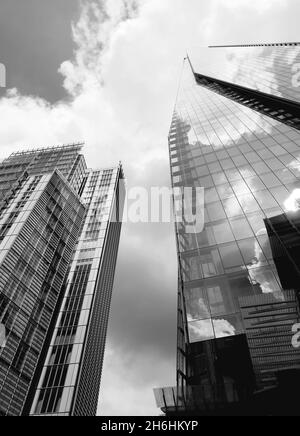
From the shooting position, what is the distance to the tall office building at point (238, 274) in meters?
13.9

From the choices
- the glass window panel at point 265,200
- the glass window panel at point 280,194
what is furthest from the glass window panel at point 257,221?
the glass window panel at point 280,194

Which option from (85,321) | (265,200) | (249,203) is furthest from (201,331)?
(85,321)

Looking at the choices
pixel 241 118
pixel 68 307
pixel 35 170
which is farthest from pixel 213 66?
pixel 68 307

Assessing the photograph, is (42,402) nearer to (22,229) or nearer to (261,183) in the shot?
(22,229)

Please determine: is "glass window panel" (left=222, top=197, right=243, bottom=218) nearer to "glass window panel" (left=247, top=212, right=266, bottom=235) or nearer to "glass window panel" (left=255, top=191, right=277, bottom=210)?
"glass window panel" (left=247, top=212, right=266, bottom=235)

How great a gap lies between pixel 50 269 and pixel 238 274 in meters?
43.3

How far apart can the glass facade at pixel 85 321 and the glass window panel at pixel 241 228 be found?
45.0 m

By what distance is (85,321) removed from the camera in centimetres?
6266

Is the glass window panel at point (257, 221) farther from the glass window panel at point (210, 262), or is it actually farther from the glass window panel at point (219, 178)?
the glass window panel at point (219, 178)

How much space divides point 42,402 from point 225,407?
1913 inches

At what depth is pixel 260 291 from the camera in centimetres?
1658

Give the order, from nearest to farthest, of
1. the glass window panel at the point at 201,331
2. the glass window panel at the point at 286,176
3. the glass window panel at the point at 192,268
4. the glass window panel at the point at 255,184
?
the glass window panel at the point at 201,331 → the glass window panel at the point at 192,268 → the glass window panel at the point at 286,176 → the glass window panel at the point at 255,184

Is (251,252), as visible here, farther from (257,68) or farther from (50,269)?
(257,68)

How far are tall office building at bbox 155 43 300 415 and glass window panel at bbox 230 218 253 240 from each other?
2.7 inches
